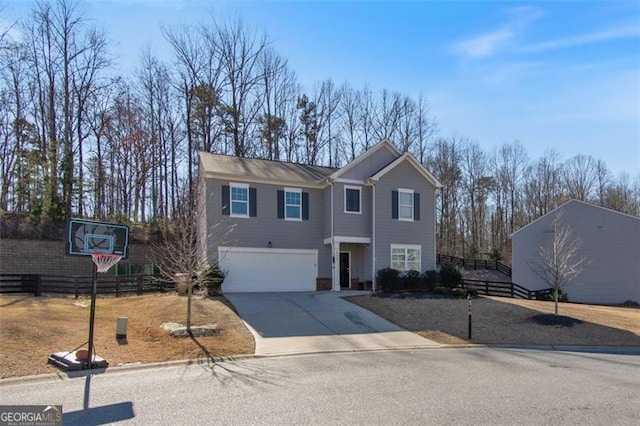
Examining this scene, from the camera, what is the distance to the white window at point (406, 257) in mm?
25500

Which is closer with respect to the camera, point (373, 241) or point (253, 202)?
point (253, 202)

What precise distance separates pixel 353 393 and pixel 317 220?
18175mm

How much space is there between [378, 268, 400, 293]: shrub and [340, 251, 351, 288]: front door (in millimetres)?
2580

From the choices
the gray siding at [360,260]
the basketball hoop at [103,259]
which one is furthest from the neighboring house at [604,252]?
the basketball hoop at [103,259]

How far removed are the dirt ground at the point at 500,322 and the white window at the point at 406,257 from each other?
4436mm

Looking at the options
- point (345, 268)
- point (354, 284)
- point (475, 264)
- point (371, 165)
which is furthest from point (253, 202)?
point (475, 264)

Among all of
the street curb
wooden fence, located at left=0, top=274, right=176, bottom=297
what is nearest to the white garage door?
wooden fence, located at left=0, top=274, right=176, bottom=297

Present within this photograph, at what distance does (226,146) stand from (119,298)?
69.0ft

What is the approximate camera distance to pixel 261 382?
8.70m

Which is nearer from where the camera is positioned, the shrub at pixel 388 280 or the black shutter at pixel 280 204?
the shrub at pixel 388 280

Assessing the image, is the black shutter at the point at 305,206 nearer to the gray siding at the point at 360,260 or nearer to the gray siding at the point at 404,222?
the gray siding at the point at 360,260

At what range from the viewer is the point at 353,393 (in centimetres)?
781

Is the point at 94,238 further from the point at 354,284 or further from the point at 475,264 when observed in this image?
the point at 475,264

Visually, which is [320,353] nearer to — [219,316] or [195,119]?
[219,316]
